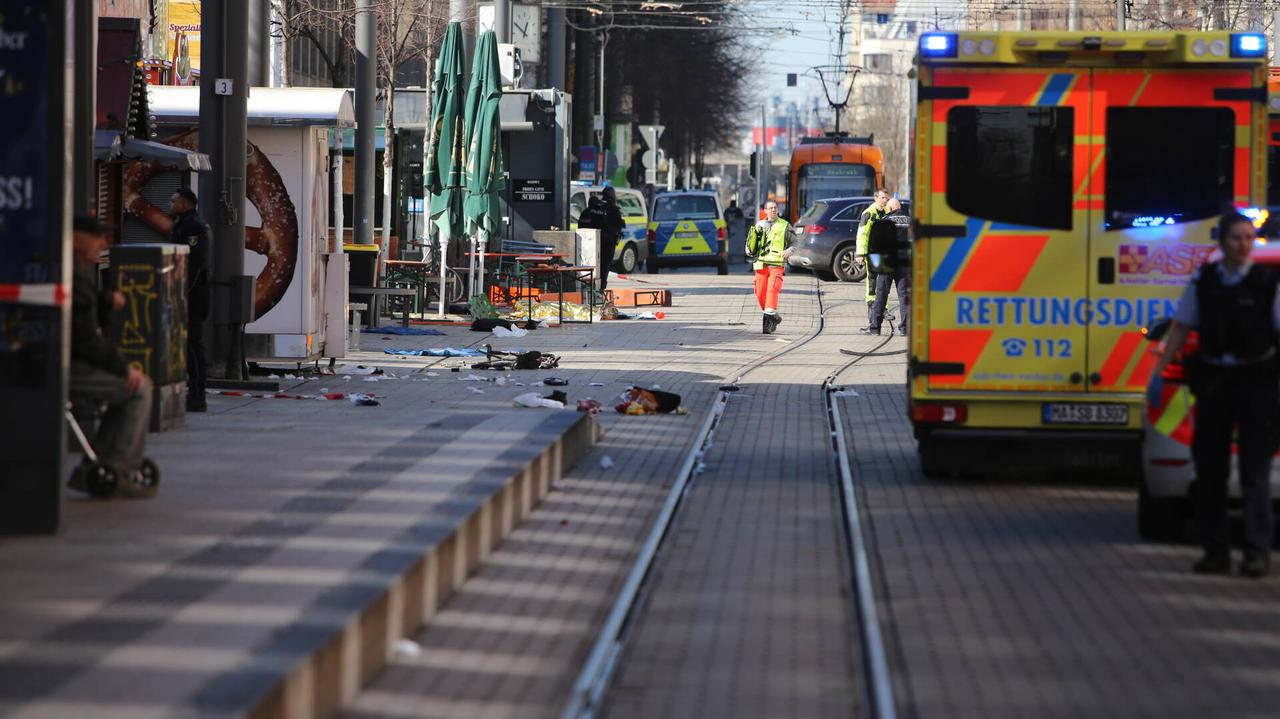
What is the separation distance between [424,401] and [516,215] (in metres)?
21.6

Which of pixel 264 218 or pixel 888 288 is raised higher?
pixel 264 218

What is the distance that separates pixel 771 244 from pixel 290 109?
9135 millimetres

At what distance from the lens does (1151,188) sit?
12281mm

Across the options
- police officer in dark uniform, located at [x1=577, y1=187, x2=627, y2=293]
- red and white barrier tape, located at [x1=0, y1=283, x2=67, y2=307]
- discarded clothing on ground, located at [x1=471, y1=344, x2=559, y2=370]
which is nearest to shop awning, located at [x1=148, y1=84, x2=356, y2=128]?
discarded clothing on ground, located at [x1=471, y1=344, x2=559, y2=370]

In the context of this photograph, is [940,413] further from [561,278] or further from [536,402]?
[561,278]

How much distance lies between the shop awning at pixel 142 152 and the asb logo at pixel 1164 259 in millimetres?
7684

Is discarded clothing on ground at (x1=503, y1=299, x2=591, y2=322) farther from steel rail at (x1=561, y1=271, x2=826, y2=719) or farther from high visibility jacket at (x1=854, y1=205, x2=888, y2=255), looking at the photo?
steel rail at (x1=561, y1=271, x2=826, y2=719)

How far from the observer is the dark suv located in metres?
40.1

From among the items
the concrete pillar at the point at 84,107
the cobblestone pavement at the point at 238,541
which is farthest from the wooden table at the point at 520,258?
the concrete pillar at the point at 84,107

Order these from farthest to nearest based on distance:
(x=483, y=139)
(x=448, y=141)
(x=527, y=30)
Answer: (x=527, y=30)
(x=448, y=141)
(x=483, y=139)

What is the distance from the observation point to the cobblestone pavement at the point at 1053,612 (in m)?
6.83

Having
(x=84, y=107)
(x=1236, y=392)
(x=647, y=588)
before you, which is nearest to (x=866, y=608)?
(x=647, y=588)

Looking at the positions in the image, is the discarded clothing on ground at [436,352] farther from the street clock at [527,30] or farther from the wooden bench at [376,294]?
the street clock at [527,30]

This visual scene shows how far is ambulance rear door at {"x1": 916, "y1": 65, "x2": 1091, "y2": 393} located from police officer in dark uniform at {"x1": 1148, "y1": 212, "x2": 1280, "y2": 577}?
9.23ft
